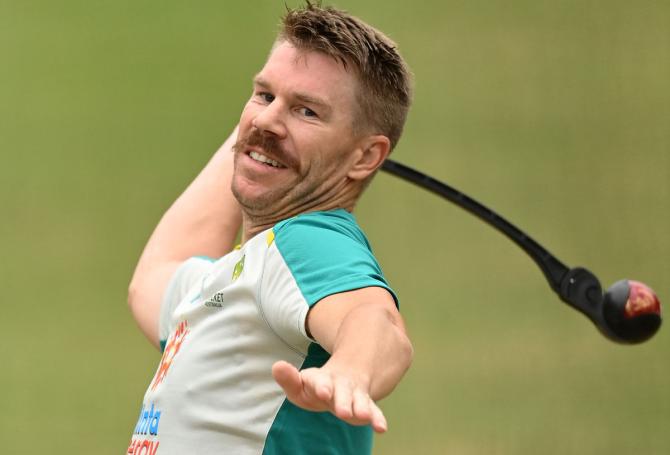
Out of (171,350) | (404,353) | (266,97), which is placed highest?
(266,97)

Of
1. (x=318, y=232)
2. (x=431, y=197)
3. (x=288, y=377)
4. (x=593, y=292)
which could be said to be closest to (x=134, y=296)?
Answer: (x=318, y=232)

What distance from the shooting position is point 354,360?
2.96 feet

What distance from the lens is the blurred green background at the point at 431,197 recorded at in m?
2.56

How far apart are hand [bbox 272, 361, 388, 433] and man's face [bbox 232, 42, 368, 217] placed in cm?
48

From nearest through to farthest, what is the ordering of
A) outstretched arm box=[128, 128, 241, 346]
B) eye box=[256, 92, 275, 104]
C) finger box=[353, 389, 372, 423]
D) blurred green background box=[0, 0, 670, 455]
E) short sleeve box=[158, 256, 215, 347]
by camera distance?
1. finger box=[353, 389, 372, 423]
2. eye box=[256, 92, 275, 104]
3. short sleeve box=[158, 256, 215, 347]
4. outstretched arm box=[128, 128, 241, 346]
5. blurred green background box=[0, 0, 670, 455]

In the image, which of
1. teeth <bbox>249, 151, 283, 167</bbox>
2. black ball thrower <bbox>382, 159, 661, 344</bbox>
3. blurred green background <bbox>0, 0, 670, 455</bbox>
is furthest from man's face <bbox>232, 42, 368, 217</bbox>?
blurred green background <bbox>0, 0, 670, 455</bbox>

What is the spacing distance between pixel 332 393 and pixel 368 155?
59 centimetres

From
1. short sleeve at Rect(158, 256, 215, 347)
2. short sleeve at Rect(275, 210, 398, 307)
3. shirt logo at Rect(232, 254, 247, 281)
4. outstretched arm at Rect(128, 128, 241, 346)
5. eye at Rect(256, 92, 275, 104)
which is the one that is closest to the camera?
short sleeve at Rect(275, 210, 398, 307)

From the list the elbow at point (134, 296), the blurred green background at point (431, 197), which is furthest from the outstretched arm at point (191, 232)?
the blurred green background at point (431, 197)

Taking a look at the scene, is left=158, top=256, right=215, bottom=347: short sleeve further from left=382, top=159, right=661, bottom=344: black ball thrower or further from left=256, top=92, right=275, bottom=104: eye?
left=382, top=159, right=661, bottom=344: black ball thrower

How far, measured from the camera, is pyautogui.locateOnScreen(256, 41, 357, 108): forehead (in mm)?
1284

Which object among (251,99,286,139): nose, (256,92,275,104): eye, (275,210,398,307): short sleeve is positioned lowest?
(275,210,398,307): short sleeve

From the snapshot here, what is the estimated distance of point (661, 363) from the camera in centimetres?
252

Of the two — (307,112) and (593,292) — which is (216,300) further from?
(593,292)
